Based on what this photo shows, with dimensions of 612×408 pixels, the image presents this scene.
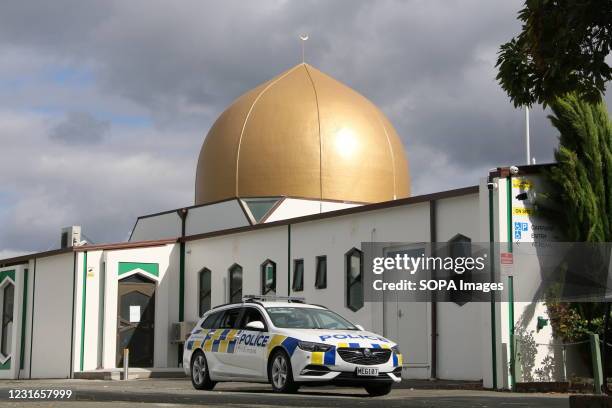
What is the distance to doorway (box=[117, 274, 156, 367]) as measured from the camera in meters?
28.3

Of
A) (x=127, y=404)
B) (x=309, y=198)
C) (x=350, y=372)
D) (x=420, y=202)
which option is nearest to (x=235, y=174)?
(x=309, y=198)

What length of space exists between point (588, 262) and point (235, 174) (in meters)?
14.9

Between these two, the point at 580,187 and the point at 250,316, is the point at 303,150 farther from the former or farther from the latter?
the point at 250,316

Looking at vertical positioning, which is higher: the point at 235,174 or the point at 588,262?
the point at 235,174

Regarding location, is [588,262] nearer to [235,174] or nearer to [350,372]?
[350,372]

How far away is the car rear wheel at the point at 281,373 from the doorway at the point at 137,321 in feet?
43.3

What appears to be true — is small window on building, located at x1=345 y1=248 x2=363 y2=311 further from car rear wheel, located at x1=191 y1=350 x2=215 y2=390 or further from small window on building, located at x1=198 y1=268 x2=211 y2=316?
small window on building, located at x1=198 y1=268 x2=211 y2=316

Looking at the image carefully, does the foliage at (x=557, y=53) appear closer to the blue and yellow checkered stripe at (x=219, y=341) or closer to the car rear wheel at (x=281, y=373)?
the car rear wheel at (x=281, y=373)

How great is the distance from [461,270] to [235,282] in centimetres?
878

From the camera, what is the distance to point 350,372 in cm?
1476

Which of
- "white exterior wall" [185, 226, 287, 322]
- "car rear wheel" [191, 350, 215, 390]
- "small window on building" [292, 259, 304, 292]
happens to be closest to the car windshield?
"car rear wheel" [191, 350, 215, 390]

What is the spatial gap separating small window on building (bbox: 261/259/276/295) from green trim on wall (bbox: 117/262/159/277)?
418 centimetres

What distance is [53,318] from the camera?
29.1 metres

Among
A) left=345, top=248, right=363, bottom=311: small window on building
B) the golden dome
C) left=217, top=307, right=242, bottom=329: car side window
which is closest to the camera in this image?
left=217, top=307, right=242, bottom=329: car side window
